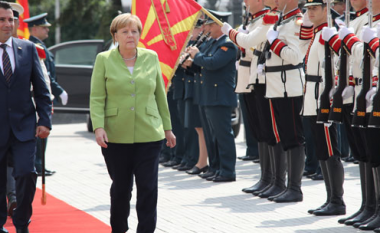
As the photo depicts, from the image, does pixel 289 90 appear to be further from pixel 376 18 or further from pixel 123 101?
pixel 123 101

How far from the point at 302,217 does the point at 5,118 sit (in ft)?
9.04

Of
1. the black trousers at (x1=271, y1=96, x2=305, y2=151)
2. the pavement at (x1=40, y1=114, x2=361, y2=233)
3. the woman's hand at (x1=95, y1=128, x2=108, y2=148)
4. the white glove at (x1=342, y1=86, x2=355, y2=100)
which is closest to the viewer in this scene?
the woman's hand at (x1=95, y1=128, x2=108, y2=148)

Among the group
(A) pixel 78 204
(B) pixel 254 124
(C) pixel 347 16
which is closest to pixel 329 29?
(C) pixel 347 16

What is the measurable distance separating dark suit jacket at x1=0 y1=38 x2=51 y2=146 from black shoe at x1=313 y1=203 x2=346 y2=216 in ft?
8.39

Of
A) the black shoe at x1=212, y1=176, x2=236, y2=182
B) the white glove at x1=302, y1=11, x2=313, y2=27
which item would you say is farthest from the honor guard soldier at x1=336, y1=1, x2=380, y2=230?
the black shoe at x1=212, y1=176, x2=236, y2=182

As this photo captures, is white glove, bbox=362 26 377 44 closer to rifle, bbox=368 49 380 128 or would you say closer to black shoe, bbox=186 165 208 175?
rifle, bbox=368 49 380 128

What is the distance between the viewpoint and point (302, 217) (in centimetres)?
710

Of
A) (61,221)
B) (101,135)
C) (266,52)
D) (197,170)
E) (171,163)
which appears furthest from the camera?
(171,163)

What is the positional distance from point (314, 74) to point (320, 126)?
1.53 ft

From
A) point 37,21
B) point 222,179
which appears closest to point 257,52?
point 222,179

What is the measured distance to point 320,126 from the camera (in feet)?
23.1

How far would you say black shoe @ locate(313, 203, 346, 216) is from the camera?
23.2ft

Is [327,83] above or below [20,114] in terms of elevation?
above

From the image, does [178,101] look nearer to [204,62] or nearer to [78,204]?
[204,62]
